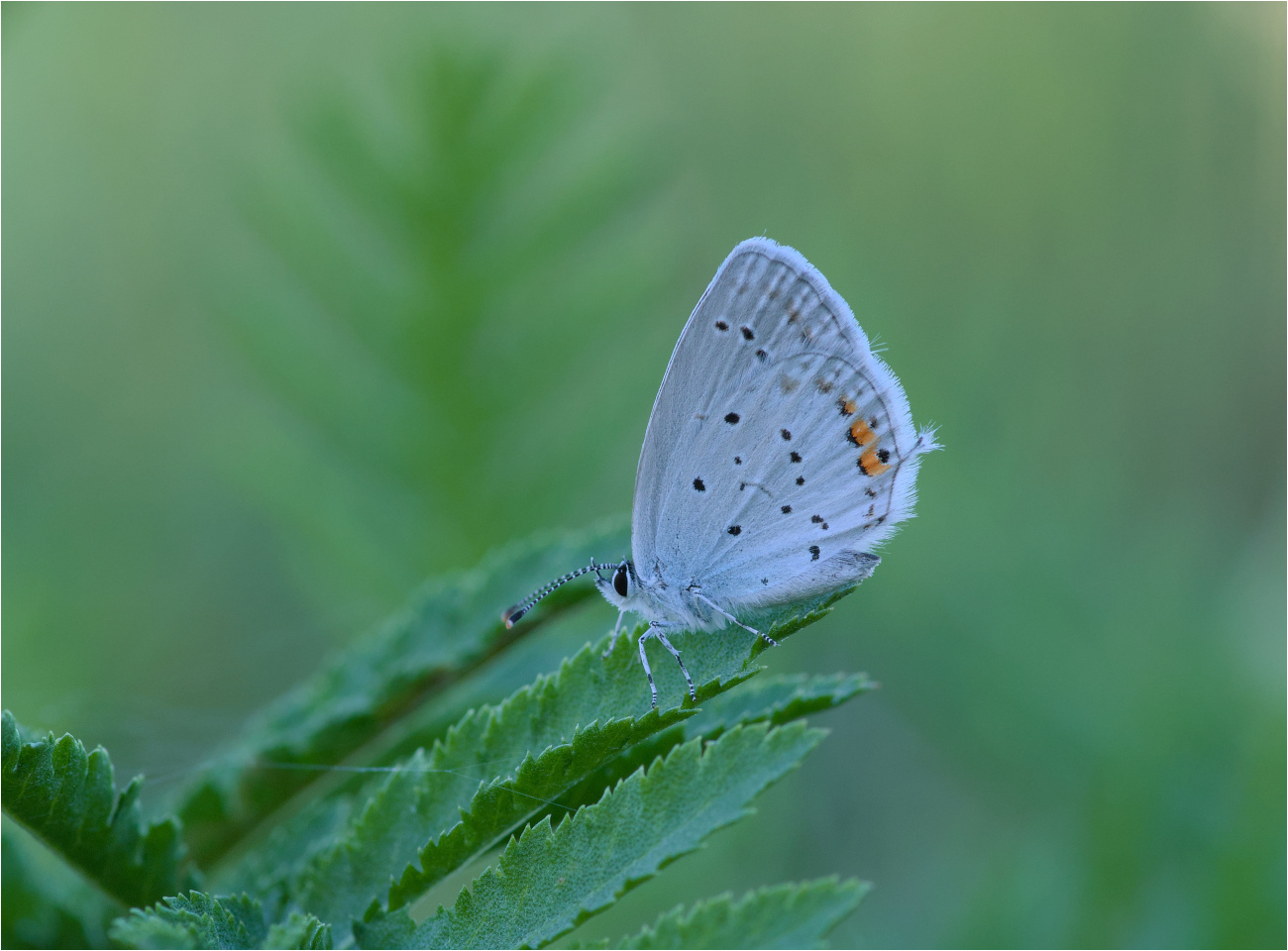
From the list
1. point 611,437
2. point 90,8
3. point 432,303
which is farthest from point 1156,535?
point 90,8

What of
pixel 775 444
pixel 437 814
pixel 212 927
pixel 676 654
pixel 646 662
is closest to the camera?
pixel 212 927

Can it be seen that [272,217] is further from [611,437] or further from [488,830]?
[488,830]

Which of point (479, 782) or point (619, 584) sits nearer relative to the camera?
point (479, 782)

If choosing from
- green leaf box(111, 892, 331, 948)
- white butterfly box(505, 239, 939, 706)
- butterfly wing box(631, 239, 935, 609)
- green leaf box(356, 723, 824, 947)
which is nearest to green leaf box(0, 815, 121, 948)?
green leaf box(111, 892, 331, 948)

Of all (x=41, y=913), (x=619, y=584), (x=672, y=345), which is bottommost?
(x=41, y=913)

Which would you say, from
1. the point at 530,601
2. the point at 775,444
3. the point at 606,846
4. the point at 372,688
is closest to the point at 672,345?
the point at 775,444

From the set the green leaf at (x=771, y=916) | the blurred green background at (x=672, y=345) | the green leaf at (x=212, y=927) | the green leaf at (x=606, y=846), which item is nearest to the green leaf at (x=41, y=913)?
the green leaf at (x=212, y=927)

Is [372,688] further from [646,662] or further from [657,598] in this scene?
[657,598]
